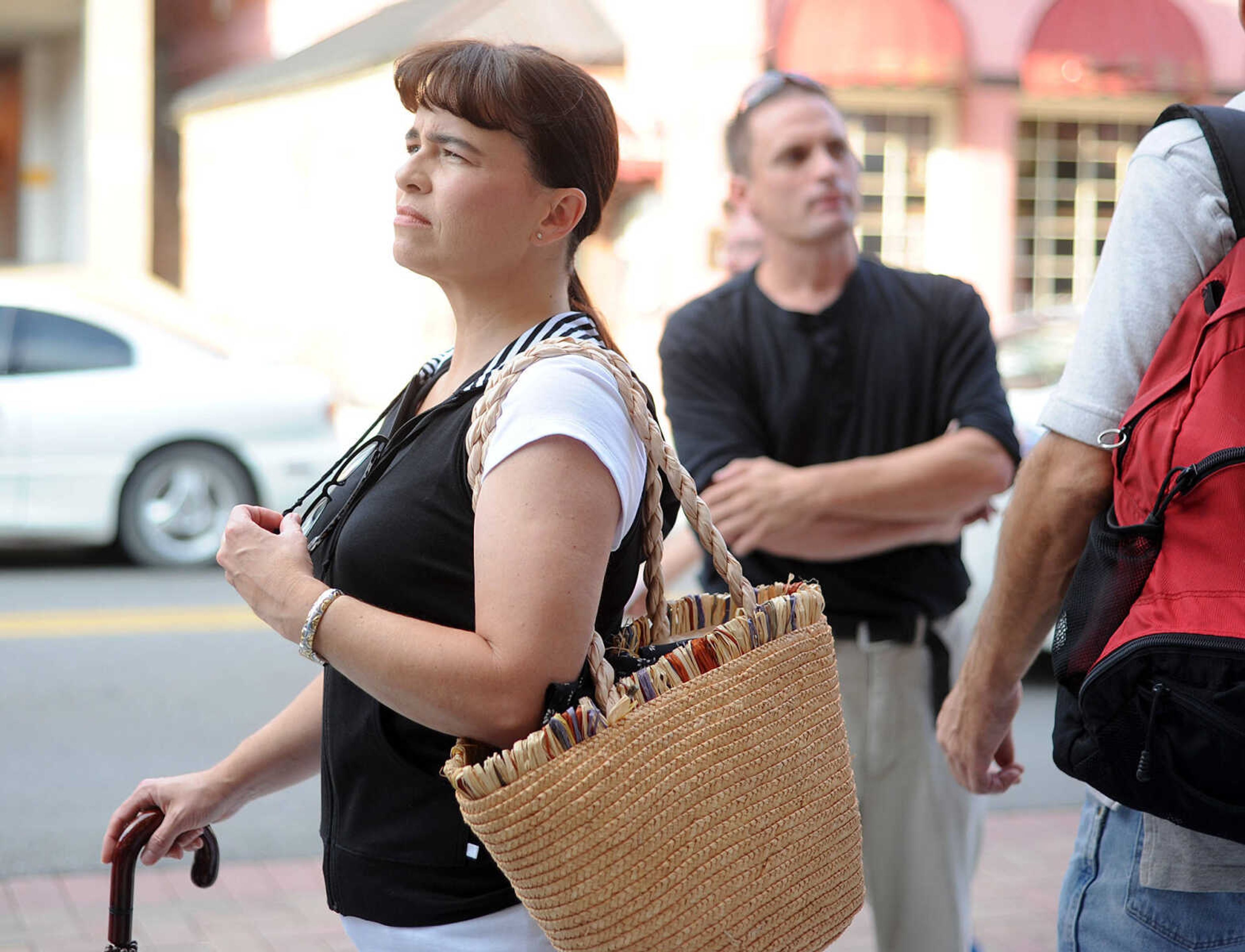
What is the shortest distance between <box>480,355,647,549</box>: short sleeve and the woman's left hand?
238 mm

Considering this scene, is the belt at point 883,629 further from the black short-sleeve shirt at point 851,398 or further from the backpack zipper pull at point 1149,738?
the backpack zipper pull at point 1149,738

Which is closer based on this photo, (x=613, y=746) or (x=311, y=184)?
(x=613, y=746)

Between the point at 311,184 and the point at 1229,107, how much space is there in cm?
1836

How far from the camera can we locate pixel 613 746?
63.8 inches

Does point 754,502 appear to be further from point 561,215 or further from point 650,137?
point 650,137

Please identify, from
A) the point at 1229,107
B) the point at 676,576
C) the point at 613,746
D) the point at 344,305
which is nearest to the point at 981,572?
the point at 676,576

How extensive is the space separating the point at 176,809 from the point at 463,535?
0.64 metres

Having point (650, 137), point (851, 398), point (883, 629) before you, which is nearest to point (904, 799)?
point (883, 629)

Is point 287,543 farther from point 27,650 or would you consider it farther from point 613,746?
point 27,650

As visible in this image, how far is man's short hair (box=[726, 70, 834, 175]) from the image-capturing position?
3418 millimetres

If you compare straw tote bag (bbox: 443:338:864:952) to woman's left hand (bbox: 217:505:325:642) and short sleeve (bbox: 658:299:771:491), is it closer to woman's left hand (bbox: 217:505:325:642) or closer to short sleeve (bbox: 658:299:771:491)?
woman's left hand (bbox: 217:505:325:642)

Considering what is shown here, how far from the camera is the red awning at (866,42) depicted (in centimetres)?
1728

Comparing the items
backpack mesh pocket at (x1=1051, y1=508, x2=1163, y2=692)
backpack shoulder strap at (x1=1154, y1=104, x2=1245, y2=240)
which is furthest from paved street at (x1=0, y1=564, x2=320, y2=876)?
backpack shoulder strap at (x1=1154, y1=104, x2=1245, y2=240)

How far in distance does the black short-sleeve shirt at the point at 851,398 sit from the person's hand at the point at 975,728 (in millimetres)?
777
